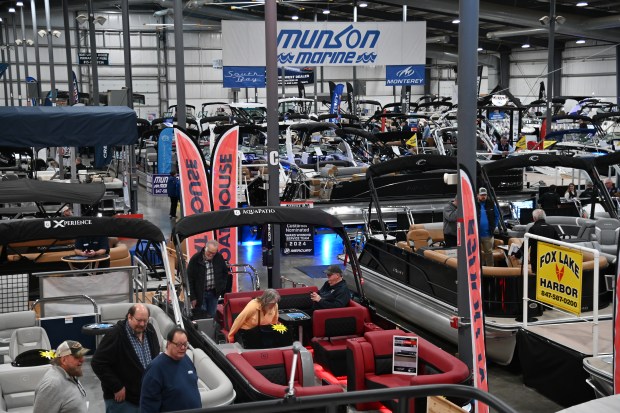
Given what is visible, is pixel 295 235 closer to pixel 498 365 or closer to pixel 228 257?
pixel 228 257

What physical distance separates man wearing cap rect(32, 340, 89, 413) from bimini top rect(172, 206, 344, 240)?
3740 millimetres

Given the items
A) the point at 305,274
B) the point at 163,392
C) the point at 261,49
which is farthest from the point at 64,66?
the point at 163,392

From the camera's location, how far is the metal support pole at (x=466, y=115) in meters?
7.26

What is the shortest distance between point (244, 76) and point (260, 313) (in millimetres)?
14814

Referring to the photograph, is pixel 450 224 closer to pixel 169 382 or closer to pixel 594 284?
pixel 594 284

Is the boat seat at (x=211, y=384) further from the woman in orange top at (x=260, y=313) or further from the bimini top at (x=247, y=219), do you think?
the bimini top at (x=247, y=219)

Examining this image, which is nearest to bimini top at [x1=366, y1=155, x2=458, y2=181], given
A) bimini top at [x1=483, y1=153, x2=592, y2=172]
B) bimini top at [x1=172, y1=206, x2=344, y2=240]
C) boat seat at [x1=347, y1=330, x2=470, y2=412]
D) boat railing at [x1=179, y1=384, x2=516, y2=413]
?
bimini top at [x1=483, y1=153, x2=592, y2=172]

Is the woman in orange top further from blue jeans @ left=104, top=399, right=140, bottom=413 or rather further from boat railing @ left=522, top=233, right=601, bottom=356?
boat railing @ left=522, top=233, right=601, bottom=356

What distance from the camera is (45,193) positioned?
11.5 metres

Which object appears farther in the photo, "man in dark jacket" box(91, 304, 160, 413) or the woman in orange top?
the woman in orange top

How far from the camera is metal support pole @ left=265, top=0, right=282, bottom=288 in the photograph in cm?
1077

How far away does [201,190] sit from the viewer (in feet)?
37.3

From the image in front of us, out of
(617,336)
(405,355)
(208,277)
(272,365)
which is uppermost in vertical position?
(617,336)

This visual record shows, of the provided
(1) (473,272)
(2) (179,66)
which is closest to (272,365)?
(1) (473,272)
